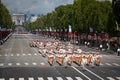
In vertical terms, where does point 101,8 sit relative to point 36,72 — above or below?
above

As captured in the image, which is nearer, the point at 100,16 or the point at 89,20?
the point at 100,16

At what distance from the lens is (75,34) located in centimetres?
15888

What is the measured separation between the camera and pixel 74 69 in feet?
157

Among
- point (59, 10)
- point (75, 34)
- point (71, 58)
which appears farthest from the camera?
point (59, 10)

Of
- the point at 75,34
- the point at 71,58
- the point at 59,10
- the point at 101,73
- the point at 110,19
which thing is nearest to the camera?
the point at 101,73

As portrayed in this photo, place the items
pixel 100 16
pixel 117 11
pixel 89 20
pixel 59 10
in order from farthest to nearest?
1. pixel 59 10
2. pixel 89 20
3. pixel 100 16
4. pixel 117 11

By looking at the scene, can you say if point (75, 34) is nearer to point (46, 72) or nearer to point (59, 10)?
point (59, 10)

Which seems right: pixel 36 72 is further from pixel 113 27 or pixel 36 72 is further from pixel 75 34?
pixel 75 34

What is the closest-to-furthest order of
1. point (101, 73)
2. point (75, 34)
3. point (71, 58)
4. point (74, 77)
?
point (74, 77)
point (101, 73)
point (71, 58)
point (75, 34)

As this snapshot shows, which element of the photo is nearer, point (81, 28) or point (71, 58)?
point (71, 58)

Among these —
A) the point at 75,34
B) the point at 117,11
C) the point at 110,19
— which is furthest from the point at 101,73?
the point at 75,34

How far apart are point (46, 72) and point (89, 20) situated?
8931 centimetres

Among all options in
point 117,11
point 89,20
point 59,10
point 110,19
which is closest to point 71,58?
point 117,11

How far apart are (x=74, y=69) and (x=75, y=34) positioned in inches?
4373
